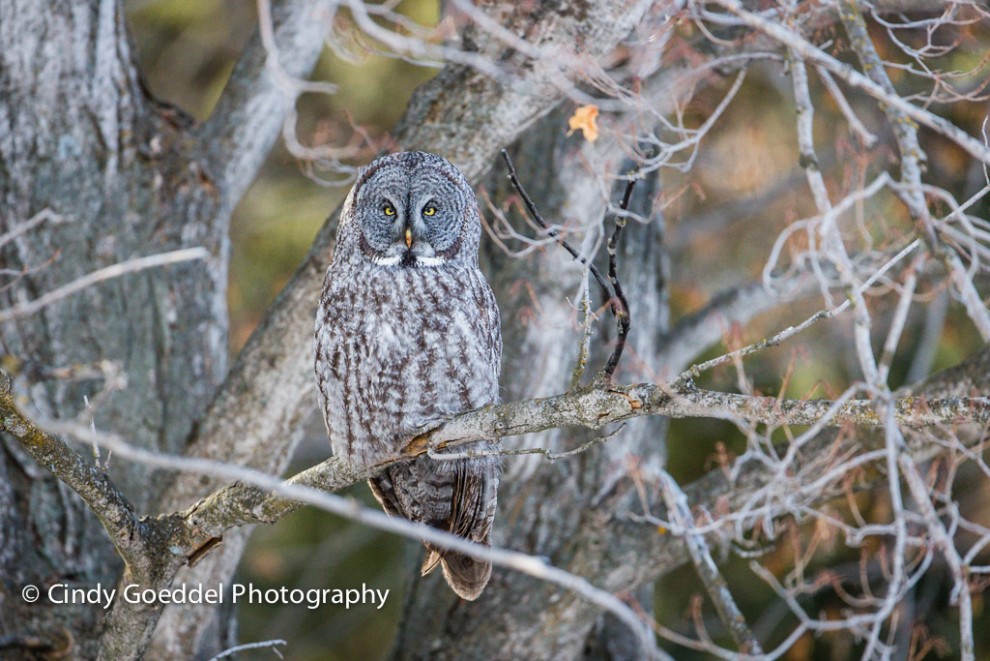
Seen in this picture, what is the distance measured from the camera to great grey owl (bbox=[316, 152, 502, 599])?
3.79 meters

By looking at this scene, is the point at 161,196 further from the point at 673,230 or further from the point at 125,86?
the point at 673,230

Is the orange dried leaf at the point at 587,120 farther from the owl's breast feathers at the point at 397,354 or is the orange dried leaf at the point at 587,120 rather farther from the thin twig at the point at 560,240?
the thin twig at the point at 560,240

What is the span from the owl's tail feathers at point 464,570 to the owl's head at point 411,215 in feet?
3.48

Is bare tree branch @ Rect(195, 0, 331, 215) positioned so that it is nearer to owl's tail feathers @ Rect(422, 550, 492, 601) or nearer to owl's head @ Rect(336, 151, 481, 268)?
owl's head @ Rect(336, 151, 481, 268)

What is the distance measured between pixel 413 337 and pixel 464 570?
912 mm

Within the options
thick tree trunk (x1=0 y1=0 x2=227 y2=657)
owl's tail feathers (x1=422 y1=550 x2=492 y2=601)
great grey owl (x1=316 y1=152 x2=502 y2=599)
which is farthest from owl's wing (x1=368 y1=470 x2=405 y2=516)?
thick tree trunk (x1=0 y1=0 x2=227 y2=657)

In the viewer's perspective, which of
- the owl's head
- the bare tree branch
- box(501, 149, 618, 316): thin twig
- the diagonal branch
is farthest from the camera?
the bare tree branch

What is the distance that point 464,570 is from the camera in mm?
4055

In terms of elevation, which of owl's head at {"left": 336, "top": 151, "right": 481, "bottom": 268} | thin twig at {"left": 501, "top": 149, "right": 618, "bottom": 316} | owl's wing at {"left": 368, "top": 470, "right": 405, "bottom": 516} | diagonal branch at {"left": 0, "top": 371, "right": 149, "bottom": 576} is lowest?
owl's wing at {"left": 368, "top": 470, "right": 405, "bottom": 516}

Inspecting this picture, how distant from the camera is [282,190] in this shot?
8.31 meters

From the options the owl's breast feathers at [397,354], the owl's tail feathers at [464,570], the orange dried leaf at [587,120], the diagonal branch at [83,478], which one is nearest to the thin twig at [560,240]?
the owl's breast feathers at [397,354]

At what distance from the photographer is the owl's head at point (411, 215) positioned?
3.92m

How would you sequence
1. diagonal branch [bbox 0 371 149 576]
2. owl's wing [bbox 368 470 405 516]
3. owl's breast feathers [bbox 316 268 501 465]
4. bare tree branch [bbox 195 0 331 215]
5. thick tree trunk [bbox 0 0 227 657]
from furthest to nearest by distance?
1. bare tree branch [bbox 195 0 331 215]
2. thick tree trunk [bbox 0 0 227 657]
3. owl's wing [bbox 368 470 405 516]
4. owl's breast feathers [bbox 316 268 501 465]
5. diagonal branch [bbox 0 371 149 576]

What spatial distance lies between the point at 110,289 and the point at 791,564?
4.61m
